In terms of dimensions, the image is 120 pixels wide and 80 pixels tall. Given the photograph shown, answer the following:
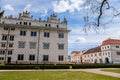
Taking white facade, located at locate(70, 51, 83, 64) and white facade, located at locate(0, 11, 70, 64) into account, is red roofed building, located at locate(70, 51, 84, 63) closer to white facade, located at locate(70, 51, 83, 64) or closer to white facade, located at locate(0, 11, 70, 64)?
white facade, located at locate(70, 51, 83, 64)

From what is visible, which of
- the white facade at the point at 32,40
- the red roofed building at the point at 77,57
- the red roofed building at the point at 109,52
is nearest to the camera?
the white facade at the point at 32,40

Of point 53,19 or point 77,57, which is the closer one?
A: point 53,19

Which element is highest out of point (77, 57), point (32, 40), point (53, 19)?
point (53, 19)

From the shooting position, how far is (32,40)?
44.6m

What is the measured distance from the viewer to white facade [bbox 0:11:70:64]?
139 feet

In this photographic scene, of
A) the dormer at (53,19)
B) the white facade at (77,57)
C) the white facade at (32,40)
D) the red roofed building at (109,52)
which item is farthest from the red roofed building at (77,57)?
the dormer at (53,19)

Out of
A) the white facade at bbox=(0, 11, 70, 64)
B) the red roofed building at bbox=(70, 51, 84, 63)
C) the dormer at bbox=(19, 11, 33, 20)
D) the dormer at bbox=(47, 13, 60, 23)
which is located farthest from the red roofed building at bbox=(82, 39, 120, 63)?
the dormer at bbox=(19, 11, 33, 20)

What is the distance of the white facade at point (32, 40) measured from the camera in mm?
42375

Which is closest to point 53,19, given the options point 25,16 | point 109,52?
point 25,16

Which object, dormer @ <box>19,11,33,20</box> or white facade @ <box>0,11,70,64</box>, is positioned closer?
white facade @ <box>0,11,70,64</box>

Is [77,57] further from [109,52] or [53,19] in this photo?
[53,19]

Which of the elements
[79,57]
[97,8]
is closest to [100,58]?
[79,57]

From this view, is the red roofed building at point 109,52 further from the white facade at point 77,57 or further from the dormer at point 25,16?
the dormer at point 25,16

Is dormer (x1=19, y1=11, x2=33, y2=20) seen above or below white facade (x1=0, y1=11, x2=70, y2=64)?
above
